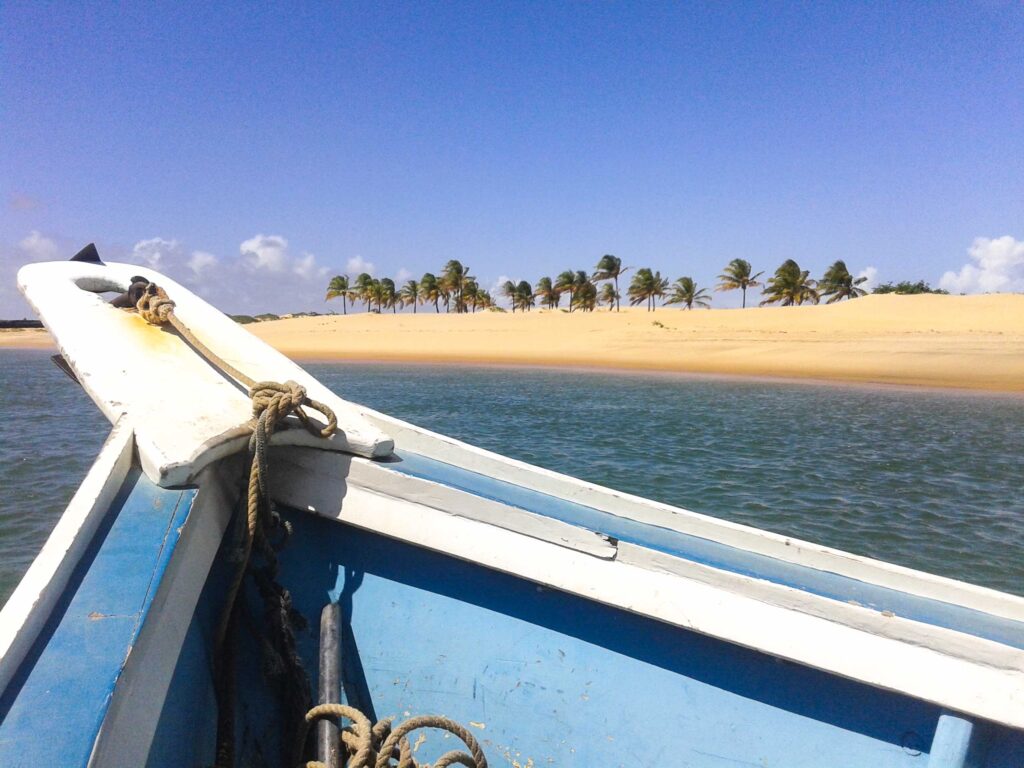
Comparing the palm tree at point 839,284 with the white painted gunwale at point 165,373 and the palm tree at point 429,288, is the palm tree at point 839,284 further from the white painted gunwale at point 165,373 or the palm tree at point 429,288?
the white painted gunwale at point 165,373

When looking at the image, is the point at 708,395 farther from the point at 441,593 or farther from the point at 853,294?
Result: the point at 853,294

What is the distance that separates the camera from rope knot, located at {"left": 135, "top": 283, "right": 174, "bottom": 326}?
2.78m

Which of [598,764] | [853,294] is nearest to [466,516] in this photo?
[598,764]

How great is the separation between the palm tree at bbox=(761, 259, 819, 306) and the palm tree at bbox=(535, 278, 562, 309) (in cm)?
2867

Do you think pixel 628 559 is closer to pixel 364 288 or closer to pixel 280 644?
pixel 280 644

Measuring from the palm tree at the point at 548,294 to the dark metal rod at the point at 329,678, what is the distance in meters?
85.5

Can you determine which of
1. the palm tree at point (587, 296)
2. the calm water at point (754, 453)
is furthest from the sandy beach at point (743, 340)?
the palm tree at point (587, 296)

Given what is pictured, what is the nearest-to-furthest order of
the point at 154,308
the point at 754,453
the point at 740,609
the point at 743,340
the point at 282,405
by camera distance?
the point at 740,609, the point at 282,405, the point at 154,308, the point at 754,453, the point at 743,340

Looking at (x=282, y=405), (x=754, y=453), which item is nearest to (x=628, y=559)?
(x=282, y=405)

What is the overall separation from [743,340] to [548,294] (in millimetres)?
50213

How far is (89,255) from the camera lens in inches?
144

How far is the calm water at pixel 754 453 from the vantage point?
23.5 feet

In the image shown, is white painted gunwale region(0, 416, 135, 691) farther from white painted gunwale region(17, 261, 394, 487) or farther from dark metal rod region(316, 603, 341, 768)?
dark metal rod region(316, 603, 341, 768)

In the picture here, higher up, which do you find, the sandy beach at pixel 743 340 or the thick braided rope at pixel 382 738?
the thick braided rope at pixel 382 738
